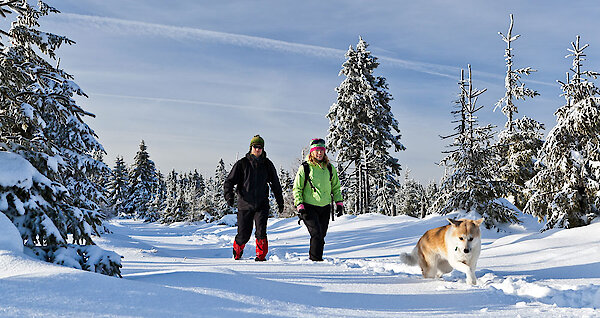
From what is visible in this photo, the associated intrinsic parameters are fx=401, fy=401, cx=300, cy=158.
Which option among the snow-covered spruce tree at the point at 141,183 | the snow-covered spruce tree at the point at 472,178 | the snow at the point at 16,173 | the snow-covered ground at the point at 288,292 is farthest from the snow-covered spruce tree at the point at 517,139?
the snow-covered spruce tree at the point at 141,183

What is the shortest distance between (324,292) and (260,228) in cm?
331

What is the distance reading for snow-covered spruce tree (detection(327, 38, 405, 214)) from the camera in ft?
89.6

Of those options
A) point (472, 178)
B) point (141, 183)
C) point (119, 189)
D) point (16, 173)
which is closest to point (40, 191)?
point (16, 173)

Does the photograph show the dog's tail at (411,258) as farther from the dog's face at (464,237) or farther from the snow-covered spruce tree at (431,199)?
the snow-covered spruce tree at (431,199)

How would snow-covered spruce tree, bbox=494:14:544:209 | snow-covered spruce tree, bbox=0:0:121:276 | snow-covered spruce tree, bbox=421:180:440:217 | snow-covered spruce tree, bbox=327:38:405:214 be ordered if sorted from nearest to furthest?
1. snow-covered spruce tree, bbox=0:0:121:276
2. snow-covered spruce tree, bbox=421:180:440:217
3. snow-covered spruce tree, bbox=494:14:544:209
4. snow-covered spruce tree, bbox=327:38:405:214

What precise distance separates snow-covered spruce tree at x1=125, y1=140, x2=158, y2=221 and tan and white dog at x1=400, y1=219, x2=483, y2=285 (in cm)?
5191

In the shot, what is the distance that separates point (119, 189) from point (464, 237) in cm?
5825

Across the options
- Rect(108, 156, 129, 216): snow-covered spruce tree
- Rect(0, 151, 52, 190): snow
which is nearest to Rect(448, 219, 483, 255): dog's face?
Rect(0, 151, 52, 190): snow

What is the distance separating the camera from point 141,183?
53125 mm

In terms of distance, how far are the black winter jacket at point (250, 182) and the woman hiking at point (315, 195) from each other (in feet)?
1.91

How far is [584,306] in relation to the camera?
3811mm

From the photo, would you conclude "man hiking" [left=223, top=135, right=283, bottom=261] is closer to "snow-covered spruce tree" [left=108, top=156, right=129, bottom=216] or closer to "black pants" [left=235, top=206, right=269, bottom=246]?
"black pants" [left=235, top=206, right=269, bottom=246]

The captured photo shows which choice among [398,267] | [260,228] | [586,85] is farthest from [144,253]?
[586,85]

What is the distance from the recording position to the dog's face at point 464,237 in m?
4.88
